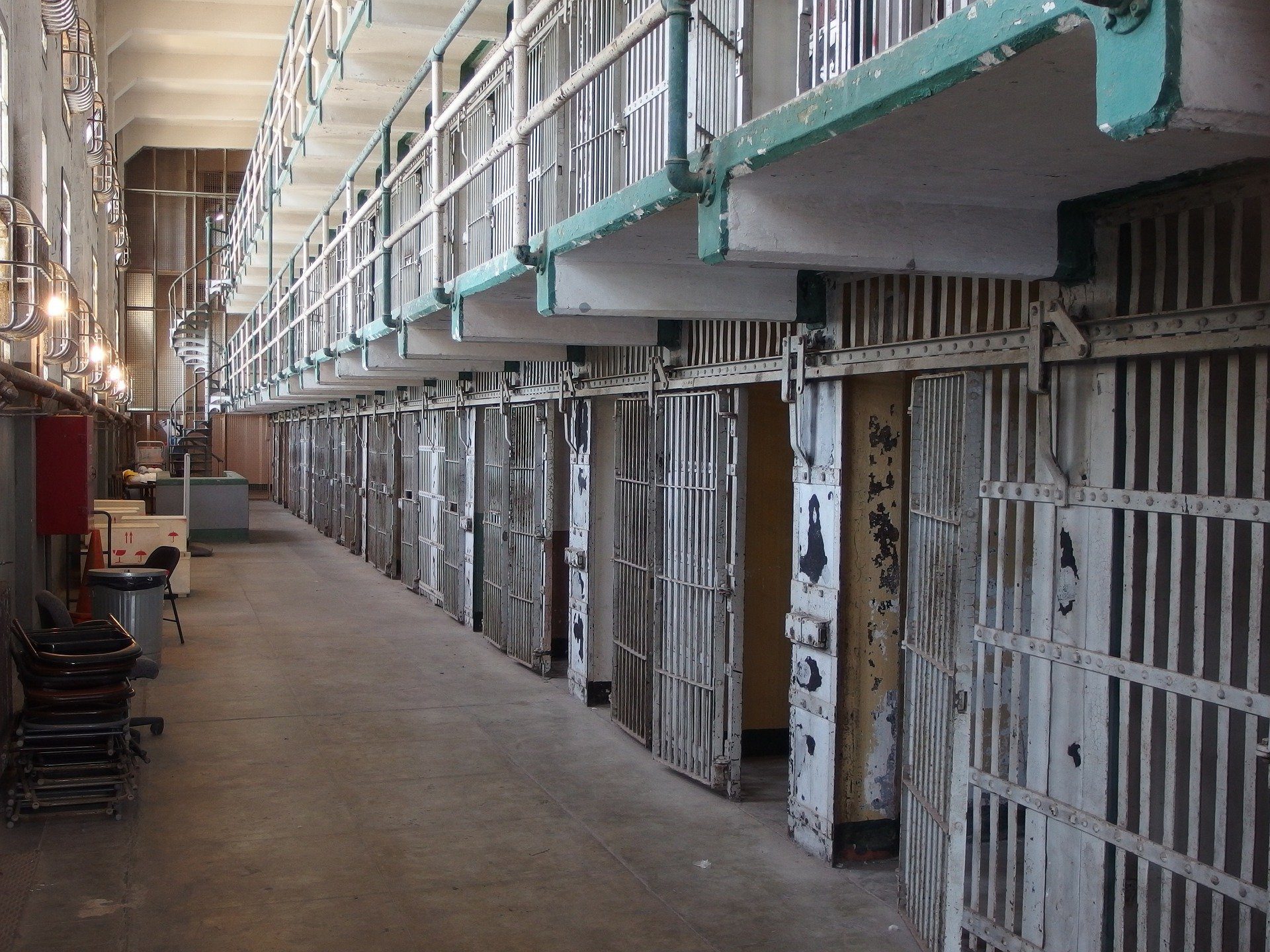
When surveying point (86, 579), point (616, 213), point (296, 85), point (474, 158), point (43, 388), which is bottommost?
point (86, 579)

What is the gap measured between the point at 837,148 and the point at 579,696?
682cm

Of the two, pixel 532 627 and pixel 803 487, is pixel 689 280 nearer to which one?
pixel 803 487

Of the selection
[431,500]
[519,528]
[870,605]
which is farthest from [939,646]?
[431,500]

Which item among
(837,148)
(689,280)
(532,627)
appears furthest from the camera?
(532,627)

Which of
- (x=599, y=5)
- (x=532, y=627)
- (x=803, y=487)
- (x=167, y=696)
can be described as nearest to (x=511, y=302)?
(x=599, y=5)

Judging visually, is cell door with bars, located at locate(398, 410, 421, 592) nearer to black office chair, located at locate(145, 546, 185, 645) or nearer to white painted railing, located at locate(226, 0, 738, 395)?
white painted railing, located at locate(226, 0, 738, 395)

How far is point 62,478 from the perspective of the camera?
9539 mm

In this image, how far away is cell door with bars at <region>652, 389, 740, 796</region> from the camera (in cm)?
666

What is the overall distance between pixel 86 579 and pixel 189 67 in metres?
17.4

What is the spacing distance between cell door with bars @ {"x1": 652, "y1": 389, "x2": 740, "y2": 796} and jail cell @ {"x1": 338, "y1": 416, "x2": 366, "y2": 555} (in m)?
13.0

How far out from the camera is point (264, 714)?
8.57 metres

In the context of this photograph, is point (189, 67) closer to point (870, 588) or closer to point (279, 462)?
point (279, 462)

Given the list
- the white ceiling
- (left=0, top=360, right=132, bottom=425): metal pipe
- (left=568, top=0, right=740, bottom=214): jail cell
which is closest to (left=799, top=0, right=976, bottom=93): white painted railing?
(left=568, top=0, right=740, bottom=214): jail cell

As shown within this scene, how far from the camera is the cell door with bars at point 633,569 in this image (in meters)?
7.68
